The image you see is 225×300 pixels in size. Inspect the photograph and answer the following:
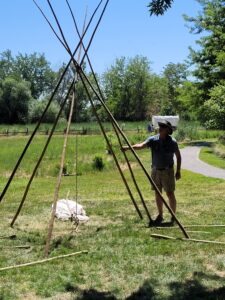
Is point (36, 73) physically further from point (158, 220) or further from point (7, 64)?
point (158, 220)

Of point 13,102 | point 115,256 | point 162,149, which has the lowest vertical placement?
point 115,256

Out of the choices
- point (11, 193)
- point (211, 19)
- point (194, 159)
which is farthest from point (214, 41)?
point (11, 193)

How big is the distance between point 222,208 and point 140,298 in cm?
499

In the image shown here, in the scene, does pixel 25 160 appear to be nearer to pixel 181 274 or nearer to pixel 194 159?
pixel 194 159

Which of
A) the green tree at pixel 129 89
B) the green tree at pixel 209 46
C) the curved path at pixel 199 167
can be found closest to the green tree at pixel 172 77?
the green tree at pixel 129 89

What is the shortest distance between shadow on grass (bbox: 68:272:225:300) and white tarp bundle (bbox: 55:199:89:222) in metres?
3.27

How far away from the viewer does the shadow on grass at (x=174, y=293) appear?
15.6ft

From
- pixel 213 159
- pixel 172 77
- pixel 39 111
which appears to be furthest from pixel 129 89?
pixel 213 159

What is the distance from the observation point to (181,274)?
544cm

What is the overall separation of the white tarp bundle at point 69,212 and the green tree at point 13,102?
60578 millimetres

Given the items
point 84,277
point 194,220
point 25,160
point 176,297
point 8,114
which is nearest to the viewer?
point 176,297

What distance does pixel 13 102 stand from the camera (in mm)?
69562

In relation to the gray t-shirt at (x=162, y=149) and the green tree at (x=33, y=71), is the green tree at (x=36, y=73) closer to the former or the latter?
the green tree at (x=33, y=71)

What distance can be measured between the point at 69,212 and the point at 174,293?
3.79 meters
